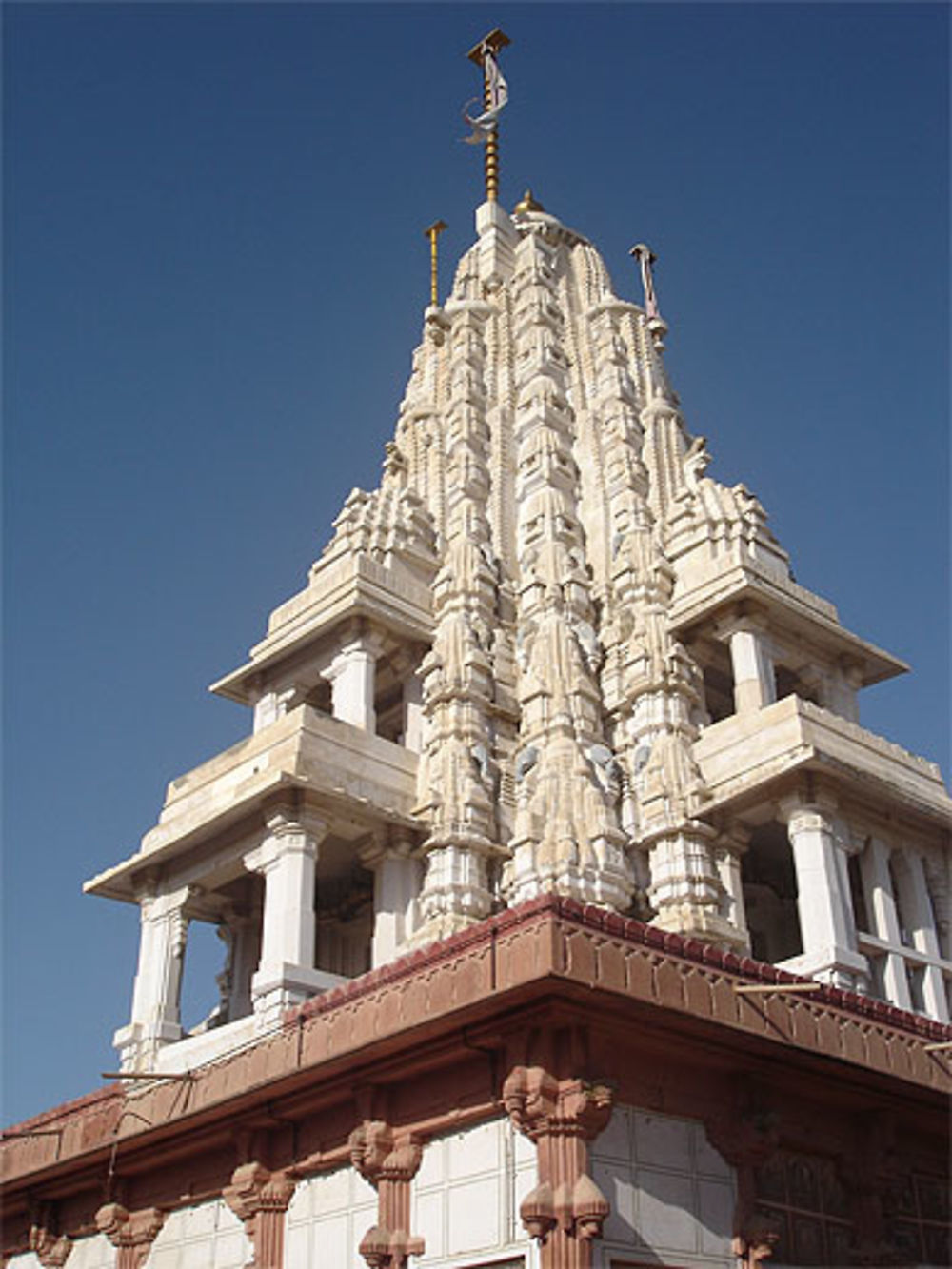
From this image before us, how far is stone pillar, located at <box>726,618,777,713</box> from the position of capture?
2431cm

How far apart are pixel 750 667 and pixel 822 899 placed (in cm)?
498

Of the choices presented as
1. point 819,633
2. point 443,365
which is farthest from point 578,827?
point 443,365

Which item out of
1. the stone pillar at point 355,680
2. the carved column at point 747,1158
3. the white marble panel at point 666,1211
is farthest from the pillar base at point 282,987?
the white marble panel at point 666,1211

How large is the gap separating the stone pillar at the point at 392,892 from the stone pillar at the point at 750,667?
241 inches

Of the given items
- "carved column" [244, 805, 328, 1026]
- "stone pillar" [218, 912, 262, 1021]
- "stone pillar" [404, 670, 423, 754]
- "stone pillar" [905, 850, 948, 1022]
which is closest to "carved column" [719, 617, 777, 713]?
"stone pillar" [905, 850, 948, 1022]

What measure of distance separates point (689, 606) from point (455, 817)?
5.95 metres

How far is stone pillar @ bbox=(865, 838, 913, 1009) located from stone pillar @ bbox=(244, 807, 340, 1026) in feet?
27.4

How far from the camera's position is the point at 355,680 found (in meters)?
25.9

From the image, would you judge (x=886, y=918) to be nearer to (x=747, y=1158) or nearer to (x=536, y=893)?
(x=536, y=893)

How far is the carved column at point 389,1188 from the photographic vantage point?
13961 mm

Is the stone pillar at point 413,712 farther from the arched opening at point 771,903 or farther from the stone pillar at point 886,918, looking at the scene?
the stone pillar at point 886,918

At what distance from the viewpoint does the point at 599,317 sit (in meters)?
33.4

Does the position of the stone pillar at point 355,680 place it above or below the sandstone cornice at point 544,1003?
above

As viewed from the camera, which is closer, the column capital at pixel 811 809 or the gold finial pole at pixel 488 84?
the column capital at pixel 811 809
